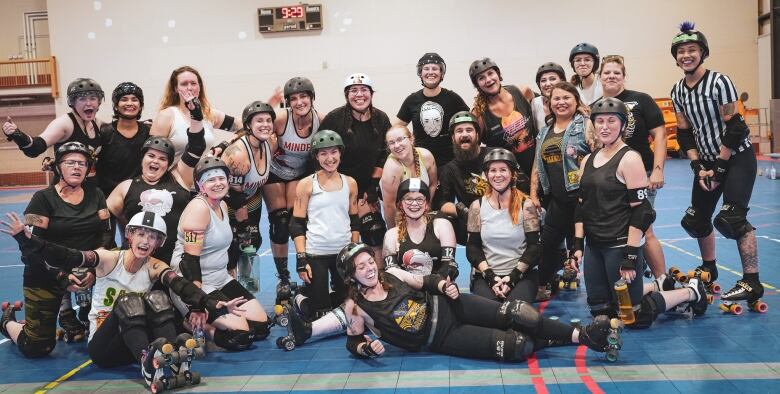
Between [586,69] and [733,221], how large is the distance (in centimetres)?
168

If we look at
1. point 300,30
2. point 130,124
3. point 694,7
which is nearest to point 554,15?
point 694,7

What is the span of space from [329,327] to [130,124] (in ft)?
7.41

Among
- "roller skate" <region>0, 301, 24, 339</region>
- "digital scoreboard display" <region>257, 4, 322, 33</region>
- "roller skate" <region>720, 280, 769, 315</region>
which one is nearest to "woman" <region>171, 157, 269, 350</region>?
"roller skate" <region>0, 301, 24, 339</region>

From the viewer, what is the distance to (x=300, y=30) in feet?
59.0

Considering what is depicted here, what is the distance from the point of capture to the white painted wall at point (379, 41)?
17359 millimetres

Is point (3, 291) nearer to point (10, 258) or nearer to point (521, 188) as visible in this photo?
point (10, 258)

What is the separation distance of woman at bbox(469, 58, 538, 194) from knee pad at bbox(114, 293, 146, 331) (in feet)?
9.76

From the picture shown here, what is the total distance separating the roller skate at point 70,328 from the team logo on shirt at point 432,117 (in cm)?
307

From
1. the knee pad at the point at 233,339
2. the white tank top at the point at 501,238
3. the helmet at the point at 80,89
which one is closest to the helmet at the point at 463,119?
the white tank top at the point at 501,238

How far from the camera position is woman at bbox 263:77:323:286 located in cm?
531

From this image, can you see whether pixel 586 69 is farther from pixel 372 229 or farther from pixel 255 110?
pixel 255 110

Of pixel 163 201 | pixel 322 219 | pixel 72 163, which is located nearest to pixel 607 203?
pixel 322 219

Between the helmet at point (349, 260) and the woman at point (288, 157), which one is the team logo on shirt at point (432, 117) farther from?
the helmet at point (349, 260)

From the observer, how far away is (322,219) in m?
4.84
